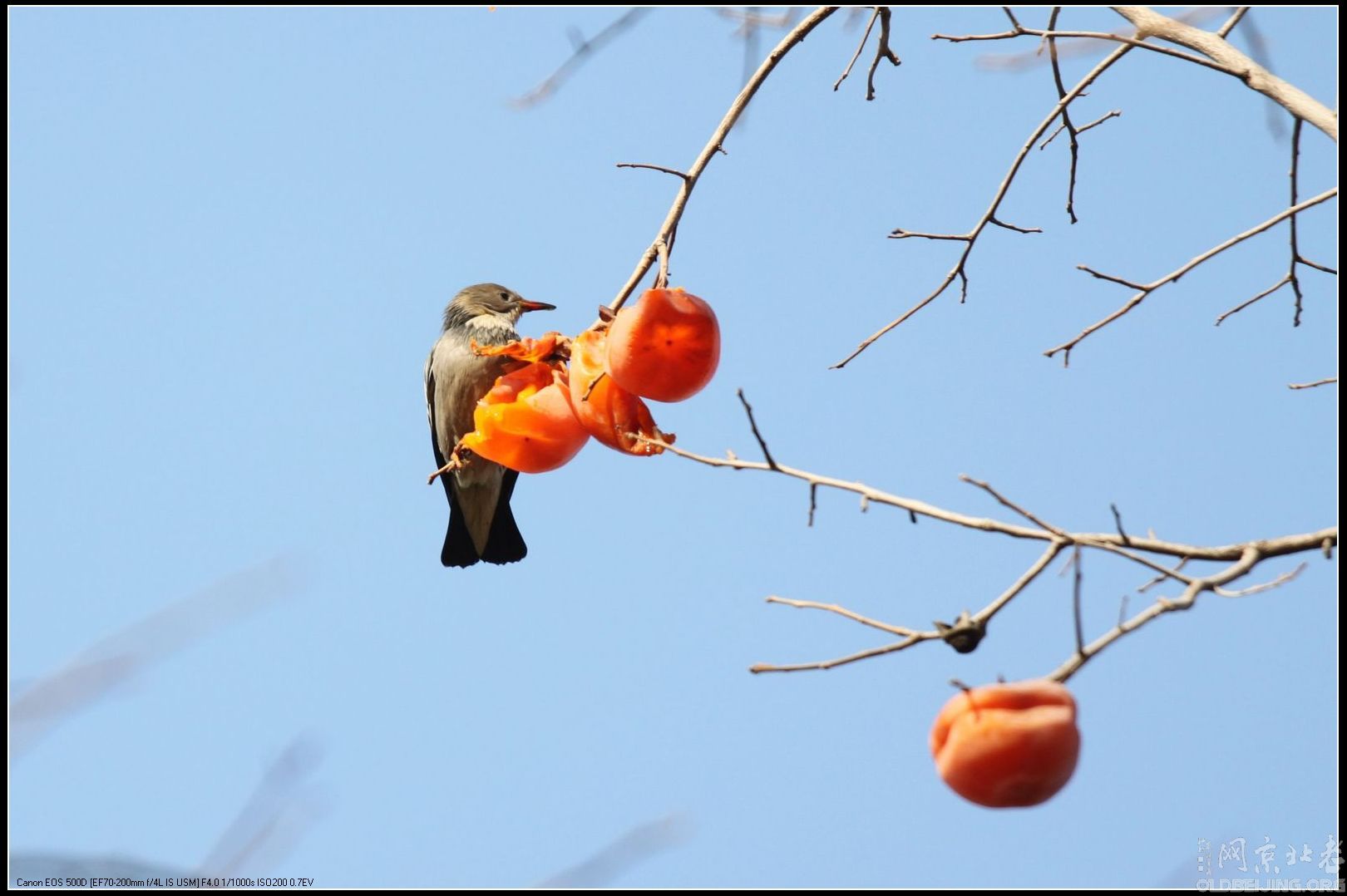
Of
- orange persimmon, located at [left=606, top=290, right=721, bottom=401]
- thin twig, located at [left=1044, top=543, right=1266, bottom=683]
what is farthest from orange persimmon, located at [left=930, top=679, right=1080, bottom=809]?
orange persimmon, located at [left=606, top=290, right=721, bottom=401]

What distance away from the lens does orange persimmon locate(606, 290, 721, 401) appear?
8.93 feet

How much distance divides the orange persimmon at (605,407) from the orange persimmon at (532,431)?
4cm

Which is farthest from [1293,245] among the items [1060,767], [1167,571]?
[1060,767]

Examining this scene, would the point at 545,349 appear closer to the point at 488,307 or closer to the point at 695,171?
the point at 695,171

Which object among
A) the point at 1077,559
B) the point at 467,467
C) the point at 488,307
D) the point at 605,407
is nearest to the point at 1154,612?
the point at 1077,559

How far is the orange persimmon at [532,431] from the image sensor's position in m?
3.01

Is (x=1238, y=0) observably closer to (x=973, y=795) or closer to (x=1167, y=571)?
(x=1167, y=571)

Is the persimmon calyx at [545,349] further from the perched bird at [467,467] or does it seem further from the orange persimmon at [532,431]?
the perched bird at [467,467]

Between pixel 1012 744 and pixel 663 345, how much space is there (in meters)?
1.09

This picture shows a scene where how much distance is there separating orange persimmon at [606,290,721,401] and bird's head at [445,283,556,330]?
11.8 feet

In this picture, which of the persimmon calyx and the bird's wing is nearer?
the persimmon calyx

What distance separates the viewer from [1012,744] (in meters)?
2.00

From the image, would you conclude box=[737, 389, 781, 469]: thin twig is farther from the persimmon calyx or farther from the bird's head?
the bird's head

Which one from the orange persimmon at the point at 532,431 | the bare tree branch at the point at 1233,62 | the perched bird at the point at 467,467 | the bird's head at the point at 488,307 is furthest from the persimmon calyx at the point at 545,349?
the bird's head at the point at 488,307
